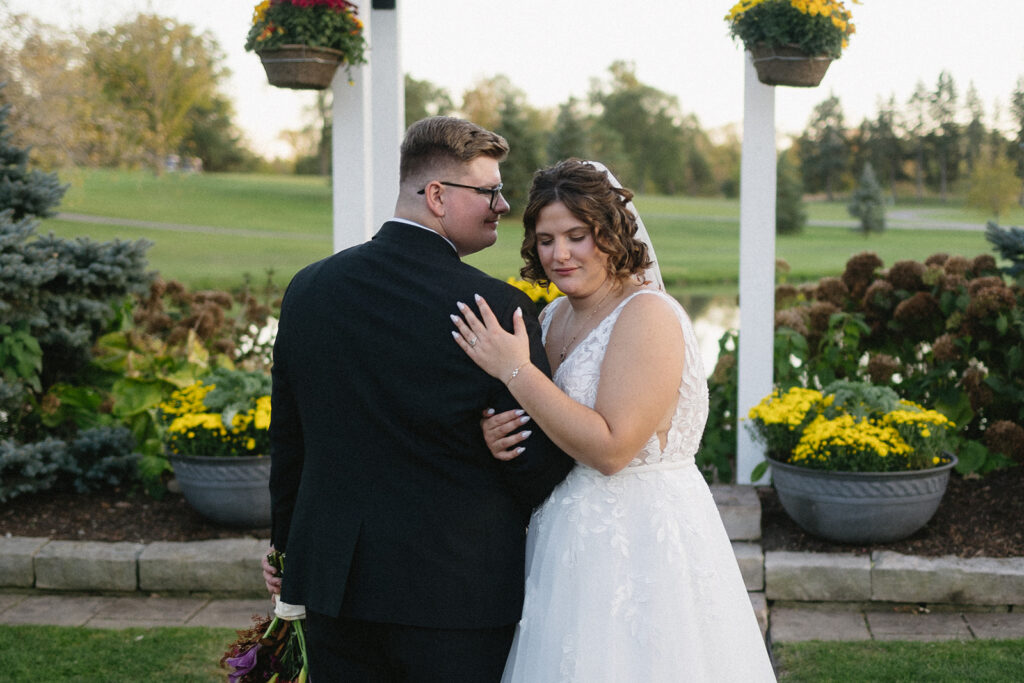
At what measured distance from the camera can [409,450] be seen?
1.72 m

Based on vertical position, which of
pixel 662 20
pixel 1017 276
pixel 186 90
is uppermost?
pixel 186 90

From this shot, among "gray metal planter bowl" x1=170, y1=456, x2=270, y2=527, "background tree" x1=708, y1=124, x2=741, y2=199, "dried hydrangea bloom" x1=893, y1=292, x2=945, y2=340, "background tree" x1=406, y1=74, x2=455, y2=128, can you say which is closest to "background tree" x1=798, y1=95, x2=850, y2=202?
"background tree" x1=708, y1=124, x2=741, y2=199

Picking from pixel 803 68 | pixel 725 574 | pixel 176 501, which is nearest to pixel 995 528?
pixel 803 68

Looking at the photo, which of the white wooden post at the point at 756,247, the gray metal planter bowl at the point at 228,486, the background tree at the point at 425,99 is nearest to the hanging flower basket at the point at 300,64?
the gray metal planter bowl at the point at 228,486

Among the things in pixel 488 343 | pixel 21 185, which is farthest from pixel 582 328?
pixel 21 185

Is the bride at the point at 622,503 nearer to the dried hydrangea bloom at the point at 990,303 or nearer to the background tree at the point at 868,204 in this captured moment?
the dried hydrangea bloom at the point at 990,303

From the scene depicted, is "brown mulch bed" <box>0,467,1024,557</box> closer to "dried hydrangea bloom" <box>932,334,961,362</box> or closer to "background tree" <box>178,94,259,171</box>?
"dried hydrangea bloom" <box>932,334,961,362</box>

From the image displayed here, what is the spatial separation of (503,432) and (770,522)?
2831mm

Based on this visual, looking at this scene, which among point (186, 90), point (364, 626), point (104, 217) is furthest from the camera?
point (186, 90)

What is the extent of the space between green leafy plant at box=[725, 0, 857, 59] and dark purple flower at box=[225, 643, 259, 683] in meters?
3.28

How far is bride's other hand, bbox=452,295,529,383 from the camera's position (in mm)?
1693

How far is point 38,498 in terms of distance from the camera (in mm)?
4609

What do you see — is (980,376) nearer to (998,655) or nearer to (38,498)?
(998,655)

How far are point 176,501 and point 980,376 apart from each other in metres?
4.11
